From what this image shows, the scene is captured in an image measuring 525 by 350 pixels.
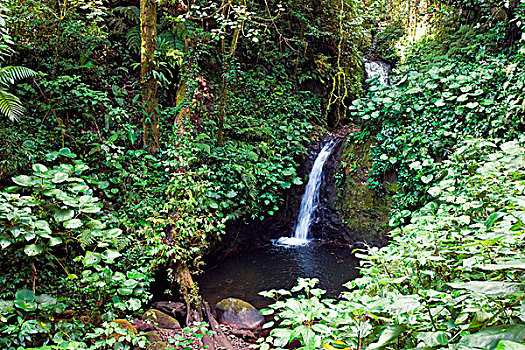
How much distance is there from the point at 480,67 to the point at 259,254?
17.7 ft

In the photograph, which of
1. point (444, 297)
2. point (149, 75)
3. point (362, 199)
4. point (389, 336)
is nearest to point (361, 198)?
point (362, 199)

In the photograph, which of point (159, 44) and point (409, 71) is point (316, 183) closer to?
point (409, 71)

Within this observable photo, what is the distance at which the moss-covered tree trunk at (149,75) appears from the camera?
4859 mm

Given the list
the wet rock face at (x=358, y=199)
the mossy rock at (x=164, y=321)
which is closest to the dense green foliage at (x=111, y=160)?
the mossy rock at (x=164, y=321)

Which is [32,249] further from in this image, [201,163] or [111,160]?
[201,163]

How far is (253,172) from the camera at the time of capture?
231 inches

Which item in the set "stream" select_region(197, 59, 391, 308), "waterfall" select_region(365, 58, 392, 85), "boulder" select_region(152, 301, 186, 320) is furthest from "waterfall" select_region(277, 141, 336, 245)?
"waterfall" select_region(365, 58, 392, 85)

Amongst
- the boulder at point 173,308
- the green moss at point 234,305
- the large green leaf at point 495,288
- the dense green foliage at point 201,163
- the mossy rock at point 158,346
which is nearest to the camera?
the large green leaf at point 495,288

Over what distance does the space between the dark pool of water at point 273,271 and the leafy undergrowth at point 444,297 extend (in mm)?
2504

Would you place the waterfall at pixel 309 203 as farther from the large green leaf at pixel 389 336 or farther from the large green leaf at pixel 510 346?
the large green leaf at pixel 510 346

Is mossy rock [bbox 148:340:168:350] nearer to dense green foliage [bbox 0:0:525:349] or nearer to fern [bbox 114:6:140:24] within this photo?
dense green foliage [bbox 0:0:525:349]

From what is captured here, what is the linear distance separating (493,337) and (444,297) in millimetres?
493

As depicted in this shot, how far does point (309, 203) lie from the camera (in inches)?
278

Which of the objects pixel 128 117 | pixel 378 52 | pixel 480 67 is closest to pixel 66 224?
pixel 128 117
